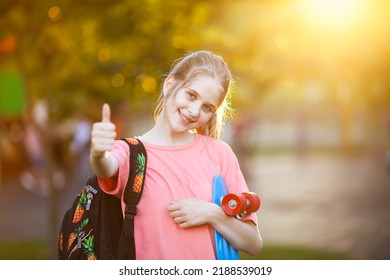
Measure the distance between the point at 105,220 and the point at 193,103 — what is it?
38 cm

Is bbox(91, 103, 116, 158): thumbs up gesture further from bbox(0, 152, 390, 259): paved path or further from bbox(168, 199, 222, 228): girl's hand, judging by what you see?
bbox(0, 152, 390, 259): paved path

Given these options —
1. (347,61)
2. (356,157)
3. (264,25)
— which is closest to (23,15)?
(264,25)

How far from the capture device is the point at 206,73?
80.4 inches

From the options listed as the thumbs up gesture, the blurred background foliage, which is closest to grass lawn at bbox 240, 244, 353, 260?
the blurred background foliage

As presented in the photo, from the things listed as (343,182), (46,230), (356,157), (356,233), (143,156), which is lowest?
(143,156)

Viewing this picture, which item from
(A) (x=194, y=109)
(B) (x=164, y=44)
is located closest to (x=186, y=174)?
(A) (x=194, y=109)

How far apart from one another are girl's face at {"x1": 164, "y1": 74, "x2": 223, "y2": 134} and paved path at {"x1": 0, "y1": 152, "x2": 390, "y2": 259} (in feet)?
13.8

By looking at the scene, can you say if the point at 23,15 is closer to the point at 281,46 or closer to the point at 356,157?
the point at 281,46

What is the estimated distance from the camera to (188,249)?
1998mm

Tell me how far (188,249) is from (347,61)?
4712mm

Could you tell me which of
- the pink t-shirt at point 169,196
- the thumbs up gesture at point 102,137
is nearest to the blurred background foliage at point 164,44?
the pink t-shirt at point 169,196

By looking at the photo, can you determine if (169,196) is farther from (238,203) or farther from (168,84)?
(168,84)
